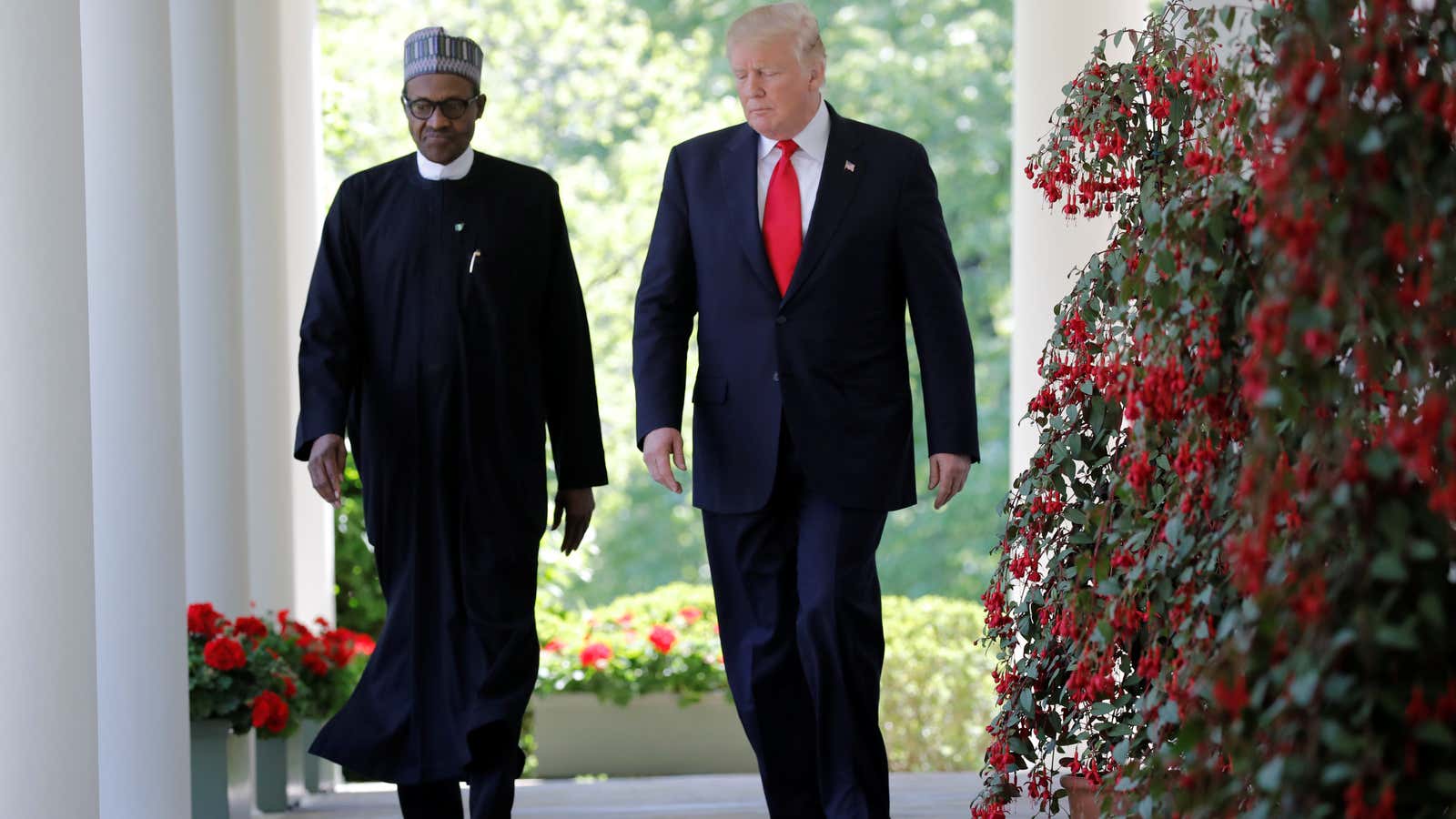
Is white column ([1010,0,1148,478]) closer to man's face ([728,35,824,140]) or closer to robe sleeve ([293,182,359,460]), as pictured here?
man's face ([728,35,824,140])

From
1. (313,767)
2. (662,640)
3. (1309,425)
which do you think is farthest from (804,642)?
(662,640)

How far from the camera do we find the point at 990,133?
53.3 ft

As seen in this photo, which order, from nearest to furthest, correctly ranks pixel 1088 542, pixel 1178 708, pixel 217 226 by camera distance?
1. pixel 1178 708
2. pixel 1088 542
3. pixel 217 226

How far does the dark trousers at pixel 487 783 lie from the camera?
4754 mm

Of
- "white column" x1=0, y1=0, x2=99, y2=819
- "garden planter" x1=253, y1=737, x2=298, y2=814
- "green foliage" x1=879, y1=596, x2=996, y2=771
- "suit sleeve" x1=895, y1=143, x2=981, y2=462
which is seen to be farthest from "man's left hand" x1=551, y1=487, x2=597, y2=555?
"green foliage" x1=879, y1=596, x2=996, y2=771

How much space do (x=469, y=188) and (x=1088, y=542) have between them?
2.09m

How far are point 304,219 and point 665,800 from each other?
3.76 m

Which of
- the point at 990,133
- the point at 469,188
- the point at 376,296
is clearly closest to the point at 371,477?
the point at 376,296

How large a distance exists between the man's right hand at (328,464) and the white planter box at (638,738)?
15.1 feet

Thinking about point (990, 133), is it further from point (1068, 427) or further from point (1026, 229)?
point (1068, 427)

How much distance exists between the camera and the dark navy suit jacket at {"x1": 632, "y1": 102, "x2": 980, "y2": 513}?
4492 mm

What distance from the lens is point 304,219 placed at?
8.93 metres

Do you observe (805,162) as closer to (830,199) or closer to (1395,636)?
(830,199)

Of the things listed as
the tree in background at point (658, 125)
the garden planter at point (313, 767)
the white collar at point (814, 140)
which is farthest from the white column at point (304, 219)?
the tree in background at point (658, 125)
